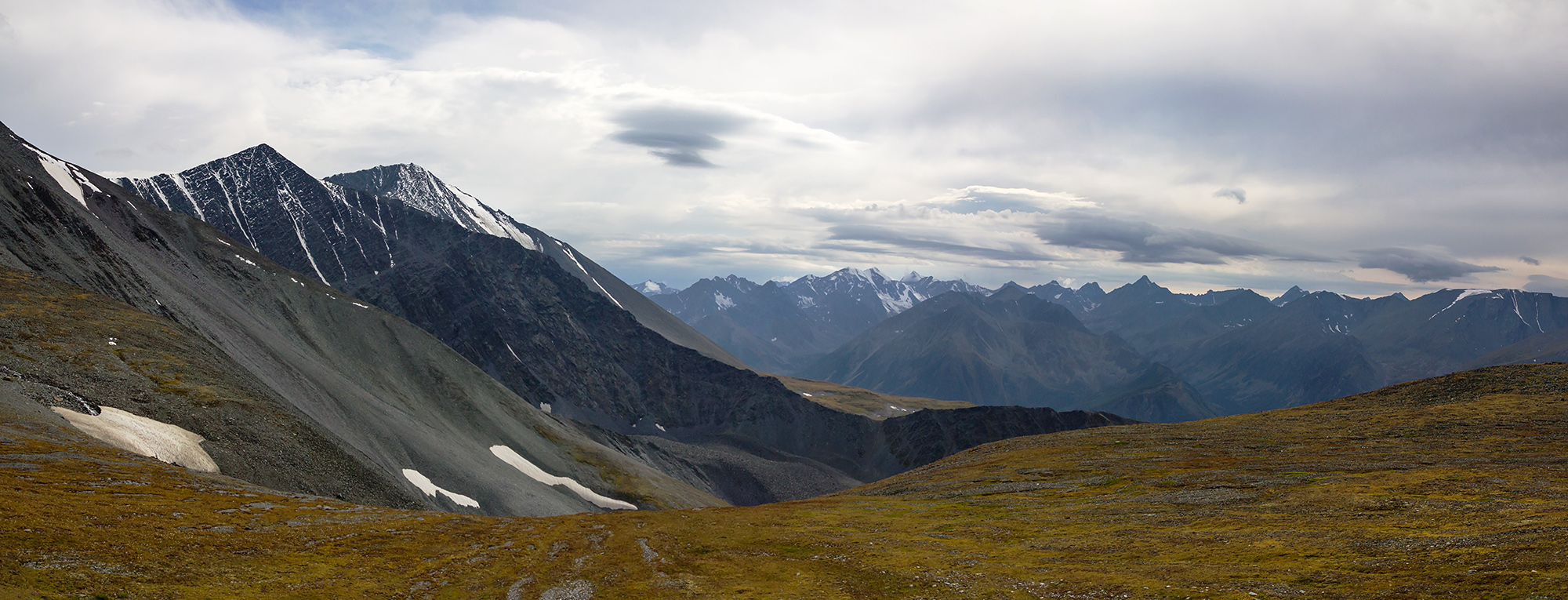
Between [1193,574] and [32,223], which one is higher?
[32,223]

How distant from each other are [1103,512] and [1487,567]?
3083 centimetres

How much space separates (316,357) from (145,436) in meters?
84.5

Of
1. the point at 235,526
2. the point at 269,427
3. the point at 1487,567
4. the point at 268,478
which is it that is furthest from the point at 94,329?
the point at 1487,567

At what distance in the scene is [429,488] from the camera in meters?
103

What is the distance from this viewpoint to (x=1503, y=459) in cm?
7031

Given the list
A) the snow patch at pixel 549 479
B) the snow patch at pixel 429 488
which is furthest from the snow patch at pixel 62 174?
the snow patch at pixel 429 488

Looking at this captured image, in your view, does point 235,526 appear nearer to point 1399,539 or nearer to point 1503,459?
point 1399,539

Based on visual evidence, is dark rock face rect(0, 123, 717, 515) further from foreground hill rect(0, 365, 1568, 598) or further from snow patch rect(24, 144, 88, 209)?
foreground hill rect(0, 365, 1568, 598)

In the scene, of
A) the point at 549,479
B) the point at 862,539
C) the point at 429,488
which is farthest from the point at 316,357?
the point at 862,539

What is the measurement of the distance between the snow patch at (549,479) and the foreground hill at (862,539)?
79.5m

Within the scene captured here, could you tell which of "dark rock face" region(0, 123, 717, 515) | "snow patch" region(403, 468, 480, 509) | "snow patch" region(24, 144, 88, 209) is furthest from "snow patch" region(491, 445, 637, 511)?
"snow patch" region(24, 144, 88, 209)

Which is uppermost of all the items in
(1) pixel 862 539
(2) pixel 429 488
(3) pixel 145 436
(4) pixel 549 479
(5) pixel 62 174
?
(5) pixel 62 174

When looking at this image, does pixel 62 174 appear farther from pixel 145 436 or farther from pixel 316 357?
pixel 145 436

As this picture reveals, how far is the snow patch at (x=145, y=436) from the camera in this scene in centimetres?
5969
